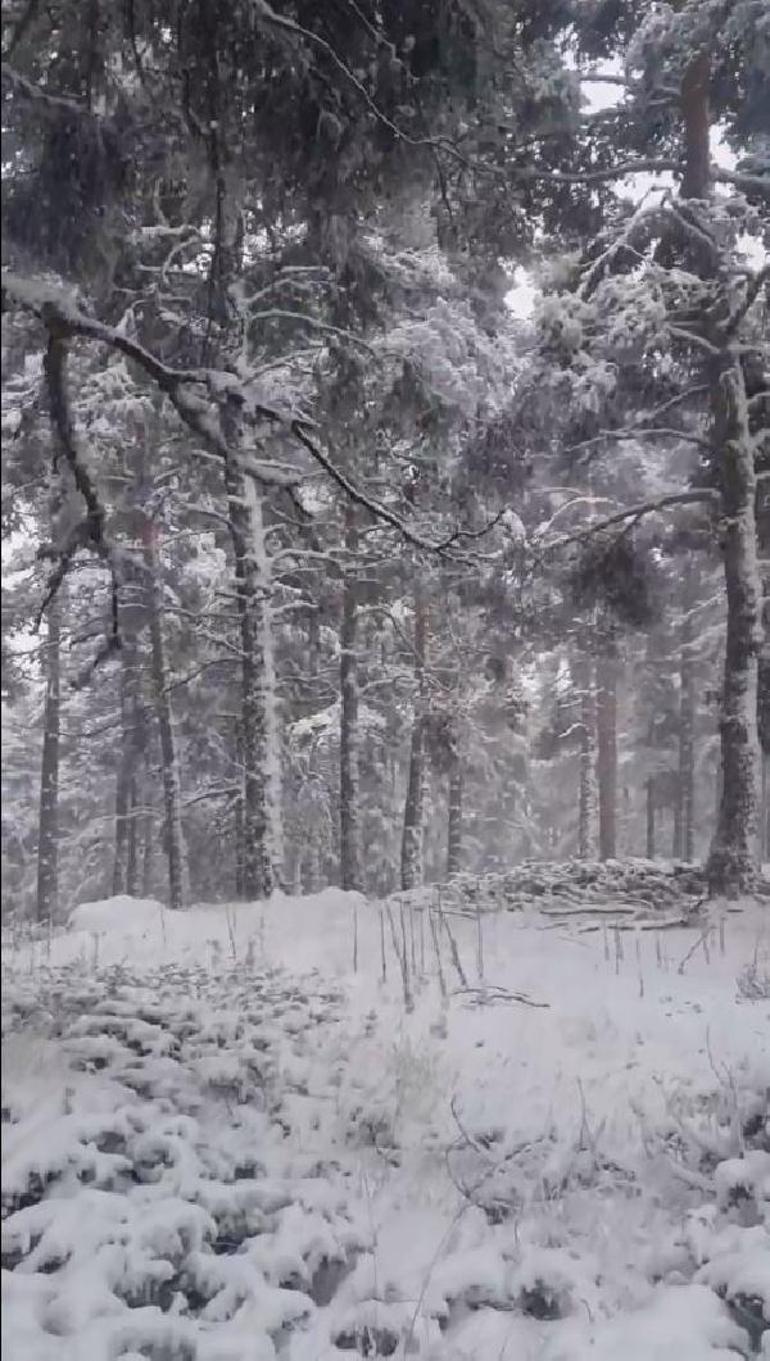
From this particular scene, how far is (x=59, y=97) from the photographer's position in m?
3.48

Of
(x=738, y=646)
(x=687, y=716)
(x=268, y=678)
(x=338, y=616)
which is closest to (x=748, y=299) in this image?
(x=738, y=646)

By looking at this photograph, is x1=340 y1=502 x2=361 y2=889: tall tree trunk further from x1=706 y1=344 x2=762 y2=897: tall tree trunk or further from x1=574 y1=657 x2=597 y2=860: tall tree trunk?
x1=574 y1=657 x2=597 y2=860: tall tree trunk

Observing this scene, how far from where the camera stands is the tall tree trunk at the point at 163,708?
14.9 feet

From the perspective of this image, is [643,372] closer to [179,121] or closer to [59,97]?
[179,121]

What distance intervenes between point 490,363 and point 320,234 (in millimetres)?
5419

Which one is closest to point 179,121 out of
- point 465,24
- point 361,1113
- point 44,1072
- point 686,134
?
point 465,24

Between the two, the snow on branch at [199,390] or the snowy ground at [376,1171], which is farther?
the snowy ground at [376,1171]

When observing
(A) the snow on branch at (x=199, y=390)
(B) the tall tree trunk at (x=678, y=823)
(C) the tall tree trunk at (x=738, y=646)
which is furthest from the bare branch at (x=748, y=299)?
(B) the tall tree trunk at (x=678, y=823)

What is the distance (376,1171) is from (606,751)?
2015 centimetres

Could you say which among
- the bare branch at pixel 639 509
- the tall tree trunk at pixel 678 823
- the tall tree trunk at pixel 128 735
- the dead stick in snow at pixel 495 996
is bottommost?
the dead stick in snow at pixel 495 996

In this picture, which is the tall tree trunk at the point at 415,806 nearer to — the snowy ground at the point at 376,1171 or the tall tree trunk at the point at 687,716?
the tall tree trunk at the point at 687,716

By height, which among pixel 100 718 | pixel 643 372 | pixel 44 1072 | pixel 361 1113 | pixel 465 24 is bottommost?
pixel 361 1113

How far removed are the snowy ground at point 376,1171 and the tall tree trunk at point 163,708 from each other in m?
1.66

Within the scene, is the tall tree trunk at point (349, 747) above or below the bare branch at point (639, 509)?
below
